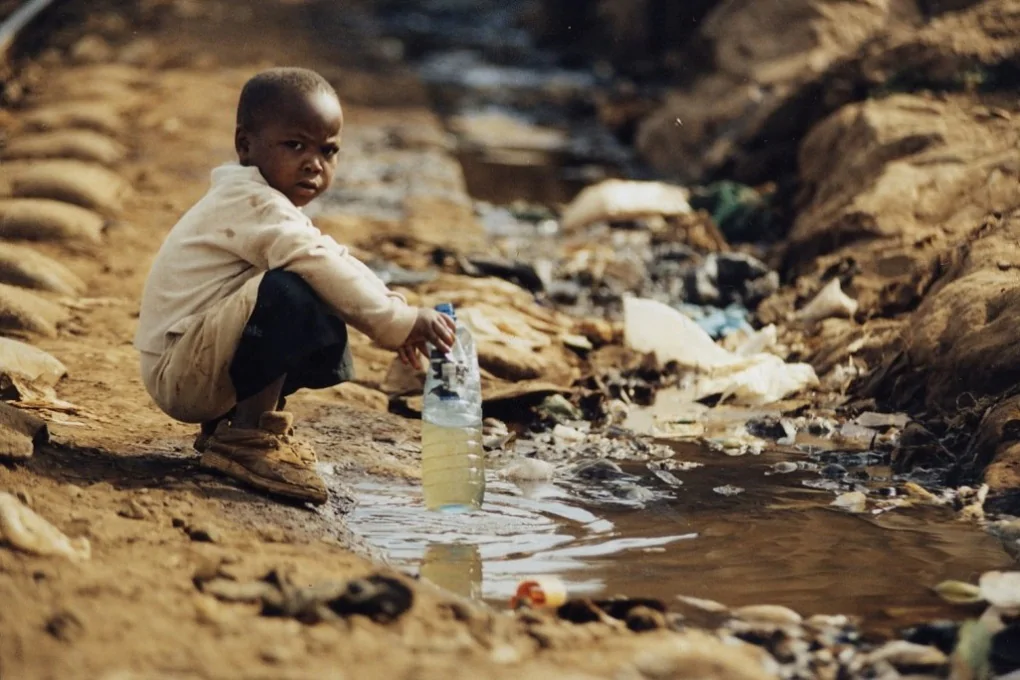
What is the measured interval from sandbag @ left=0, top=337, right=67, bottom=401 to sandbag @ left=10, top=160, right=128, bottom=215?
118 inches

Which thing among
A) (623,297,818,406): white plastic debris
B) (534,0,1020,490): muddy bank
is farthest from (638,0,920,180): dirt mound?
(623,297,818,406): white plastic debris

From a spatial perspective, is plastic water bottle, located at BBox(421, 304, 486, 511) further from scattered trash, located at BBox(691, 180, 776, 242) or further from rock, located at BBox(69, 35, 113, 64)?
rock, located at BBox(69, 35, 113, 64)

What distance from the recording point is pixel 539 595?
3098 mm

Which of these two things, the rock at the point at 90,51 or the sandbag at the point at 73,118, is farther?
the rock at the point at 90,51

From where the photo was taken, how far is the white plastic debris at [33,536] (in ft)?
9.55

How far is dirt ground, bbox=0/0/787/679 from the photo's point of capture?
2.47m

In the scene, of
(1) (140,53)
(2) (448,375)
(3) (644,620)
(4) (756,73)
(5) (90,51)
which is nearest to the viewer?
(3) (644,620)

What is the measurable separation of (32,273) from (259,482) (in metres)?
2.79

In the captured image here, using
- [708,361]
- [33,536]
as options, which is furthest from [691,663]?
[708,361]

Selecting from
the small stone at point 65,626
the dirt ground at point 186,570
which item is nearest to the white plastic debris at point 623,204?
the dirt ground at point 186,570

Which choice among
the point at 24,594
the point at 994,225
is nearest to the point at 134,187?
the point at 994,225

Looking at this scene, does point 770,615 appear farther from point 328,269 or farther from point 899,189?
point 899,189

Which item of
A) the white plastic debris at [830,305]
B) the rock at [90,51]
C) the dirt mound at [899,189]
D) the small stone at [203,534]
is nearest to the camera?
the small stone at [203,534]

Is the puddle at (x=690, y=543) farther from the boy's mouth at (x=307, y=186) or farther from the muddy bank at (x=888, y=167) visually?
the boy's mouth at (x=307, y=186)
